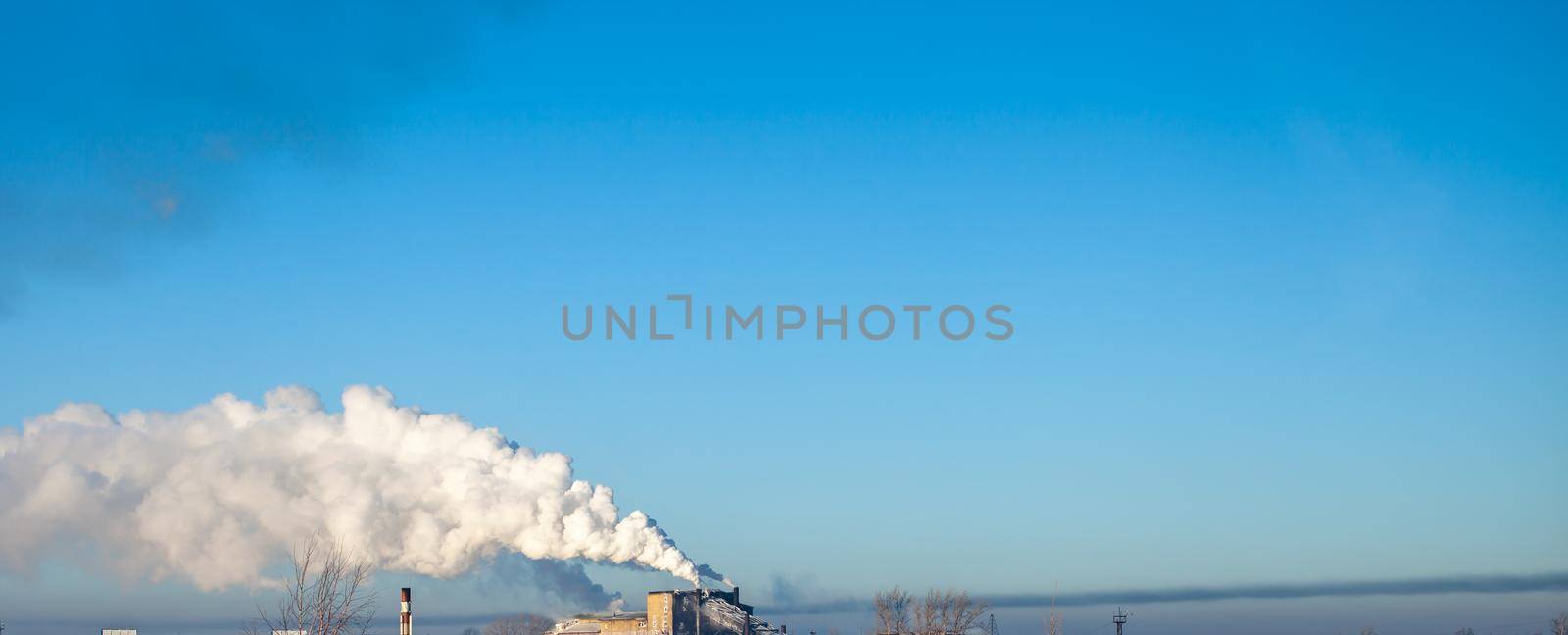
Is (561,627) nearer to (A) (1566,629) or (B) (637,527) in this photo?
(B) (637,527)

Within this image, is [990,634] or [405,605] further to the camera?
[990,634]

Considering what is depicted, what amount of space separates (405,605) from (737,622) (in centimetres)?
5776

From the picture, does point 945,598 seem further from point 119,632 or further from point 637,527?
point 119,632

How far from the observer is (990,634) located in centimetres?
15050

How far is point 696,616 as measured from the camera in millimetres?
136750

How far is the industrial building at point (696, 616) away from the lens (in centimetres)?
13600

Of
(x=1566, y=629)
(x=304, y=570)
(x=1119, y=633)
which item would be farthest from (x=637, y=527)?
(x=1566, y=629)

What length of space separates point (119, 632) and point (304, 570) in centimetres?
10772

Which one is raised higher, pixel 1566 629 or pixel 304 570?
pixel 304 570

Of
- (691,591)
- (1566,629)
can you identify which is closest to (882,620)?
(691,591)

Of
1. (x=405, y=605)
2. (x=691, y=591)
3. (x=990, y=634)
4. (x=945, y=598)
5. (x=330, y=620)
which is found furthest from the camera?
(x=990, y=634)

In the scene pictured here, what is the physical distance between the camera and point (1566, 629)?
151125 millimetres

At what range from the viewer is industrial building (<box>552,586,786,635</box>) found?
136000 millimetres

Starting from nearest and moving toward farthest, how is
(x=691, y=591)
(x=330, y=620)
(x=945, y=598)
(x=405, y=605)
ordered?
(x=330, y=620) < (x=405, y=605) < (x=945, y=598) < (x=691, y=591)
